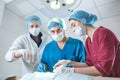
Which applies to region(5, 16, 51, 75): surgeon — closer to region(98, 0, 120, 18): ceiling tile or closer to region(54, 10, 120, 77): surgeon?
region(54, 10, 120, 77): surgeon

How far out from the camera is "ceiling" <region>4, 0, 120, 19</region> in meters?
2.83

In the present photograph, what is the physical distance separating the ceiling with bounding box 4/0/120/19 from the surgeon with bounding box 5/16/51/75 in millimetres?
950

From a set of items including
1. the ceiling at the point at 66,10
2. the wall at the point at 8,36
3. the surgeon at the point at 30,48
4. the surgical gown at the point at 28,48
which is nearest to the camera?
the surgeon at the point at 30,48

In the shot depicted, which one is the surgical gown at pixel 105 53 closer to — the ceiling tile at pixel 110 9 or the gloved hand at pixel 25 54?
the gloved hand at pixel 25 54

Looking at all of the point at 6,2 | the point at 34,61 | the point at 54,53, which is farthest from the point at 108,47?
the point at 6,2

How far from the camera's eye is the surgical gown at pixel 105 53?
1023 millimetres

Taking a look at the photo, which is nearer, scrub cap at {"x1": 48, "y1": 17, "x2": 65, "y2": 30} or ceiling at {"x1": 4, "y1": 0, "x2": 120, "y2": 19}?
scrub cap at {"x1": 48, "y1": 17, "x2": 65, "y2": 30}

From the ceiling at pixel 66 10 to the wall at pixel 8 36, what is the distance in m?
0.14

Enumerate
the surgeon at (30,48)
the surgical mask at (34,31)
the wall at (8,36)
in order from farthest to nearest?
the wall at (8,36)
the surgical mask at (34,31)
the surgeon at (30,48)

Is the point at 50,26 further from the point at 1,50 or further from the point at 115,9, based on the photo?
the point at 115,9

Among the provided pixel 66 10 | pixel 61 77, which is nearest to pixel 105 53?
pixel 61 77

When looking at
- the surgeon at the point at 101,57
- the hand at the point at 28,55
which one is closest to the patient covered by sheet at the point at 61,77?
the surgeon at the point at 101,57

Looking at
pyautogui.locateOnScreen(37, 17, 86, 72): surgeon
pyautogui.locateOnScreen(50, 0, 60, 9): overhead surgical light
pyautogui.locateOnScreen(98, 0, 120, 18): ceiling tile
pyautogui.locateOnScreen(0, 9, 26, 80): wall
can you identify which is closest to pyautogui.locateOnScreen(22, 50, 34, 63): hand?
pyautogui.locateOnScreen(37, 17, 86, 72): surgeon

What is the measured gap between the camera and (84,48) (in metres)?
1.39
